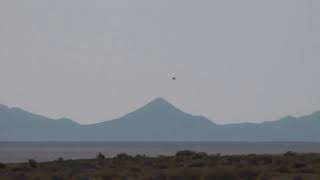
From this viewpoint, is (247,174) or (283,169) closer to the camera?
(247,174)

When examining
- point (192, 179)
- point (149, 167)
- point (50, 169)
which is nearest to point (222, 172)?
point (192, 179)

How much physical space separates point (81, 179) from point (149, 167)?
11460 mm

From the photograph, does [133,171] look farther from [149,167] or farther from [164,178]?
[164,178]

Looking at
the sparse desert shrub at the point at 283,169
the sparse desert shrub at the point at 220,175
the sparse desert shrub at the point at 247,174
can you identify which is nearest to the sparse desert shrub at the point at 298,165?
the sparse desert shrub at the point at 283,169

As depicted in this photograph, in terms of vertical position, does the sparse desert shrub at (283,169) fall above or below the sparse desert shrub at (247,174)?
above

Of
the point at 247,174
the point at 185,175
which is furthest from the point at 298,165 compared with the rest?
the point at 185,175

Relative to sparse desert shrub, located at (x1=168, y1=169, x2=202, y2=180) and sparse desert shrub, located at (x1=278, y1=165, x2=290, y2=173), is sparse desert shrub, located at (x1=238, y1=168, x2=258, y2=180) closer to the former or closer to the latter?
sparse desert shrub, located at (x1=168, y1=169, x2=202, y2=180)

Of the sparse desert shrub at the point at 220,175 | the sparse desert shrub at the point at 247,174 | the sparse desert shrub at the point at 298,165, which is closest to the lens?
the sparse desert shrub at the point at 220,175

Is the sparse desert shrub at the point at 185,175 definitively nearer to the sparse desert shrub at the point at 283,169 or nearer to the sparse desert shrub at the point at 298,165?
the sparse desert shrub at the point at 283,169

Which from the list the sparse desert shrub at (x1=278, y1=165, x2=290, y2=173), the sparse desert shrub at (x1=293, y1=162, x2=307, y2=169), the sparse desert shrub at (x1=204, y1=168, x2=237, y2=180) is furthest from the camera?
the sparse desert shrub at (x1=293, y1=162, x2=307, y2=169)

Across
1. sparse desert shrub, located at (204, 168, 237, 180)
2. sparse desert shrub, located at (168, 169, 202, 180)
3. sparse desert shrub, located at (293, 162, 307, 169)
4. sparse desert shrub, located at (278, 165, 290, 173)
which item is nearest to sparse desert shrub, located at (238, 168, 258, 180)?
sparse desert shrub, located at (204, 168, 237, 180)

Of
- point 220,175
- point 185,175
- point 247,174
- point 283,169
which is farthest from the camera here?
point 283,169

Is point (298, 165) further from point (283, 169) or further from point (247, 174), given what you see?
point (247, 174)

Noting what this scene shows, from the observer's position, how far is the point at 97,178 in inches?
1590
